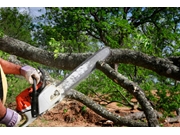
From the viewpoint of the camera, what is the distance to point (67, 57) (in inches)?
97.5

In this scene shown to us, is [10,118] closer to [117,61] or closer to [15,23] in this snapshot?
[117,61]

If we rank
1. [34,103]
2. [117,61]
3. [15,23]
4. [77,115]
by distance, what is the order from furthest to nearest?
[77,115]
[15,23]
[117,61]
[34,103]

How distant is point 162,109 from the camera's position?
3.08m

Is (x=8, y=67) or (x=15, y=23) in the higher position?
(x=15, y=23)

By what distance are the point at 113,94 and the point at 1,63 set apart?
6.29 ft

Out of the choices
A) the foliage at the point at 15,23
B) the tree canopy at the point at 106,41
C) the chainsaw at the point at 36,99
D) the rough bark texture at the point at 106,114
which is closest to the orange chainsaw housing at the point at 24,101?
the chainsaw at the point at 36,99

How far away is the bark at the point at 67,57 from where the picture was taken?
90.8 inches

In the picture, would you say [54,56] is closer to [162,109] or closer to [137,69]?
[137,69]

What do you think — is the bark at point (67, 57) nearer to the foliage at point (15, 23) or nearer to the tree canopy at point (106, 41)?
the tree canopy at point (106, 41)

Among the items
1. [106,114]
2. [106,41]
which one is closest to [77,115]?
[106,114]

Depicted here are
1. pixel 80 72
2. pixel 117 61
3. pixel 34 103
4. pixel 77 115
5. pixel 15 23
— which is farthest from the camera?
pixel 77 115

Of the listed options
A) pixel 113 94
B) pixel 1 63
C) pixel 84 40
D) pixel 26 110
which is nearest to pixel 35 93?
pixel 26 110

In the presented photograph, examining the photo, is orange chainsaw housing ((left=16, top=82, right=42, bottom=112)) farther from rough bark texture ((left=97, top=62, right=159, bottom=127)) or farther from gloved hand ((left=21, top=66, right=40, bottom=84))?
rough bark texture ((left=97, top=62, right=159, bottom=127))

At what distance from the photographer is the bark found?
90.8 inches
